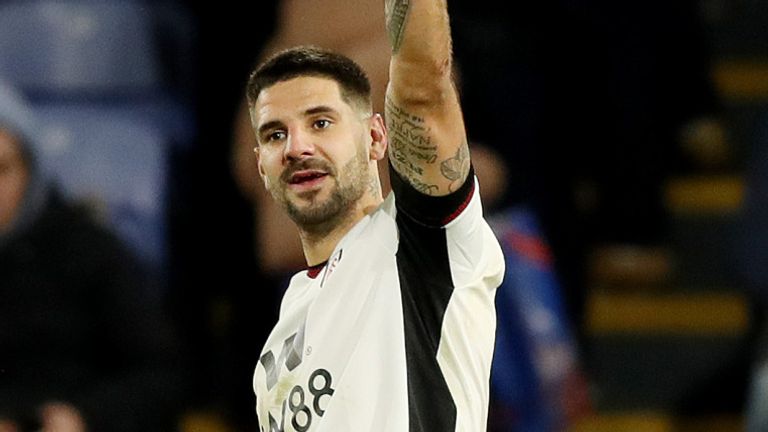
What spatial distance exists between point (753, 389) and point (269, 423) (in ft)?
9.68

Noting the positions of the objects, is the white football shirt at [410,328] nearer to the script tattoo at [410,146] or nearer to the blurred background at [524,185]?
the script tattoo at [410,146]

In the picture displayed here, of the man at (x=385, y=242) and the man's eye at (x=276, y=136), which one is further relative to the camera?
the man's eye at (x=276, y=136)

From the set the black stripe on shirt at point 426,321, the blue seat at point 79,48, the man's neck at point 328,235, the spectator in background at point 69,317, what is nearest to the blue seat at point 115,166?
the blue seat at point 79,48

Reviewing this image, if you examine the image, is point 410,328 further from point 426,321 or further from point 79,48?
point 79,48

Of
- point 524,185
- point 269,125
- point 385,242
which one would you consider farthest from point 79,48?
point 385,242

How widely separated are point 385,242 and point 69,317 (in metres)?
2.40

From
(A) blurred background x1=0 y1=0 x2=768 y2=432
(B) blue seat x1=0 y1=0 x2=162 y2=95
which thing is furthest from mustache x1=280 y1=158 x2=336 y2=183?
(B) blue seat x1=0 y1=0 x2=162 y2=95

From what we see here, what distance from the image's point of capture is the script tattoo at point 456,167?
2555mm

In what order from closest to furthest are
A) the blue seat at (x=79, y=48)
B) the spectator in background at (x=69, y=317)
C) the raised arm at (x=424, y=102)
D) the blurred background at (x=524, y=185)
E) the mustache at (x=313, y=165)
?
the raised arm at (x=424, y=102) → the mustache at (x=313, y=165) → the spectator in background at (x=69, y=317) → the blurred background at (x=524, y=185) → the blue seat at (x=79, y=48)

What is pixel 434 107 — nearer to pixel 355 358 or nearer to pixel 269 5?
pixel 355 358

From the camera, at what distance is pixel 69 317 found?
4855 millimetres

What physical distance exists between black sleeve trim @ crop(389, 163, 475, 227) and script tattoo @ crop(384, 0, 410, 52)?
0.67 feet

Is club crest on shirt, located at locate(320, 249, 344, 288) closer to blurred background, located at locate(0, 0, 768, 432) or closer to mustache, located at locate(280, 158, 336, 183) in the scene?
mustache, located at locate(280, 158, 336, 183)

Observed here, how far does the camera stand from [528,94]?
18.1ft
